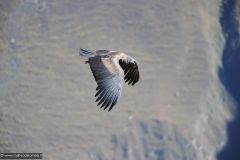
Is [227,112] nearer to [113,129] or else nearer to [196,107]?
[196,107]

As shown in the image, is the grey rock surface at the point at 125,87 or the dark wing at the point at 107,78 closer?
the dark wing at the point at 107,78

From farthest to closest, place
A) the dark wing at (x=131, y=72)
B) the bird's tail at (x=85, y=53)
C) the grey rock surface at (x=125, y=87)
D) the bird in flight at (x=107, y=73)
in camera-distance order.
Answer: the grey rock surface at (x=125, y=87)
the dark wing at (x=131, y=72)
the bird's tail at (x=85, y=53)
the bird in flight at (x=107, y=73)

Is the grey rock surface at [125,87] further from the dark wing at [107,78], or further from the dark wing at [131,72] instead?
the dark wing at [107,78]

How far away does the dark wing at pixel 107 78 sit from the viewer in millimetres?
19203

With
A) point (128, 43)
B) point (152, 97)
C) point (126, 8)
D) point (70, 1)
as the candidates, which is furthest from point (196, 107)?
point (70, 1)

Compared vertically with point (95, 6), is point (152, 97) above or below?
below

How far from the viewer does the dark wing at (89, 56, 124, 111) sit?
19.2 meters

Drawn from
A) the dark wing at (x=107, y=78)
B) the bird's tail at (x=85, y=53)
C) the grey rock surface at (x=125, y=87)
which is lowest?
the grey rock surface at (x=125, y=87)

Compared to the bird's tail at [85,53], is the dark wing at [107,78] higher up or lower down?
lower down

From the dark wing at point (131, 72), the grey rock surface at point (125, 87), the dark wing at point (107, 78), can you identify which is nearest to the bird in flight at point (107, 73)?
the dark wing at point (107, 78)

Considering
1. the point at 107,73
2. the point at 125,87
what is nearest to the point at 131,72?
the point at 107,73

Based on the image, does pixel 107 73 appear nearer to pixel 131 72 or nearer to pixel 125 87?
pixel 131 72

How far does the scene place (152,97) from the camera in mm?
146875

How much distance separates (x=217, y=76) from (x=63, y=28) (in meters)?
36.7
